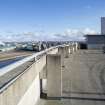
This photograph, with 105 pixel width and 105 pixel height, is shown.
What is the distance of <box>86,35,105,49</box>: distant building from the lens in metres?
62.8

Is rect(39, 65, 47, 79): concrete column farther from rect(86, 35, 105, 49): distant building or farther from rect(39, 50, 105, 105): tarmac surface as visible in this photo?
rect(86, 35, 105, 49): distant building

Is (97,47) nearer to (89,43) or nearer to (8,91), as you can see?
(89,43)

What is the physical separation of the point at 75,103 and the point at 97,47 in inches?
2050

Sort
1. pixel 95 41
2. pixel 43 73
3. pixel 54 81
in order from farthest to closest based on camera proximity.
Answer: pixel 95 41 → pixel 43 73 → pixel 54 81

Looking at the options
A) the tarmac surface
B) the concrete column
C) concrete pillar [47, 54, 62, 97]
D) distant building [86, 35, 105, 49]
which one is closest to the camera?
the tarmac surface

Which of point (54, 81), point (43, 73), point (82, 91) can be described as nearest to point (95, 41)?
point (82, 91)

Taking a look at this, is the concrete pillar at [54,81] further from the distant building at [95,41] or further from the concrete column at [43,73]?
the distant building at [95,41]

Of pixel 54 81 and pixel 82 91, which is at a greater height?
pixel 54 81

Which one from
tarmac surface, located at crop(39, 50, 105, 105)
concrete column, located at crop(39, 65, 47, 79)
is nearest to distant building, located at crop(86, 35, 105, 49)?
tarmac surface, located at crop(39, 50, 105, 105)

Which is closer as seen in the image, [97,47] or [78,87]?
[78,87]

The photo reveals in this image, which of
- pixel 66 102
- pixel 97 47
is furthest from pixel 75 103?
pixel 97 47

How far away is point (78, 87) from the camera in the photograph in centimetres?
1556

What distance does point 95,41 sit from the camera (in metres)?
63.5

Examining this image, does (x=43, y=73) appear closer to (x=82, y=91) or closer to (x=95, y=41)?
Result: (x=82, y=91)
